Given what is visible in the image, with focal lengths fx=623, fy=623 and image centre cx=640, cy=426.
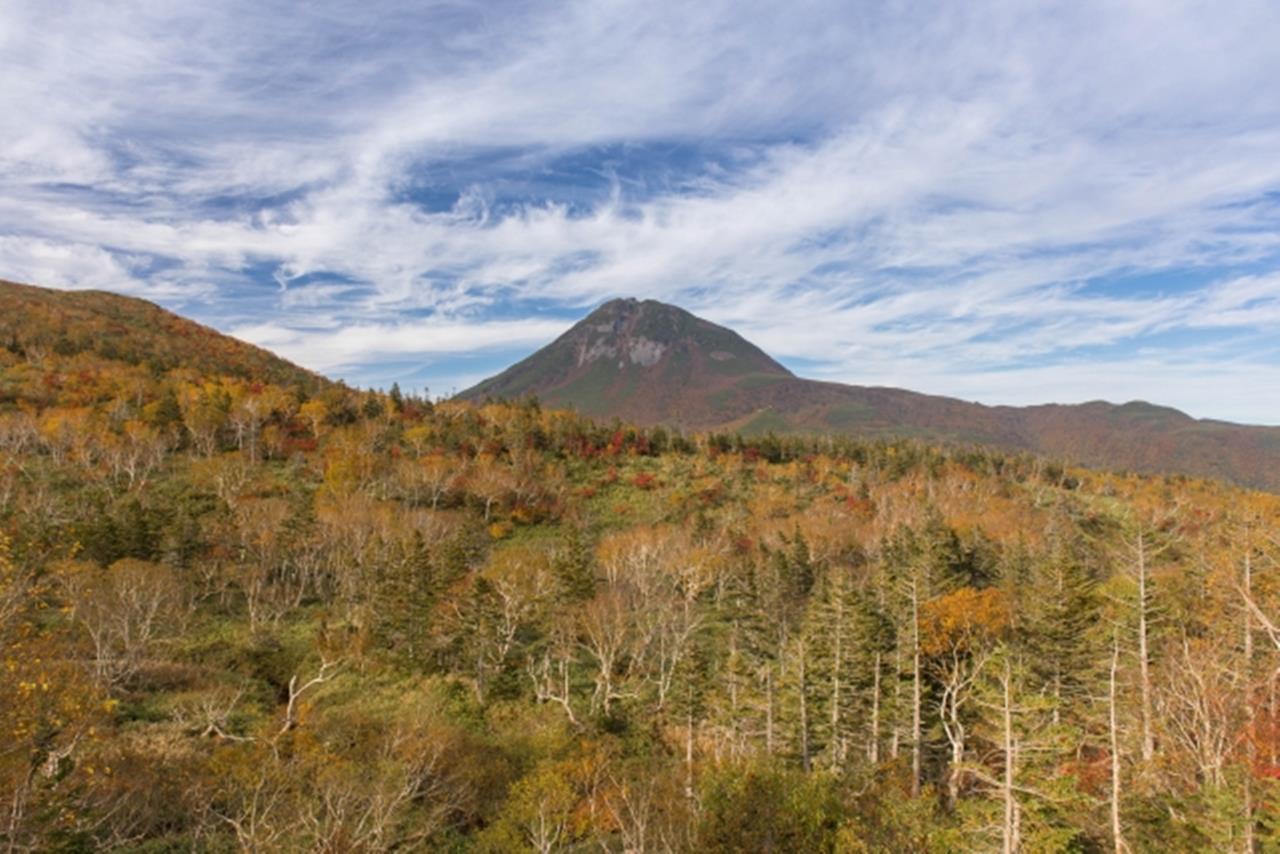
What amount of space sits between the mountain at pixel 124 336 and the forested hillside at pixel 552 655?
8.85 m

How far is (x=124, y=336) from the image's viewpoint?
13662cm

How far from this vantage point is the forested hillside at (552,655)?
69.6ft

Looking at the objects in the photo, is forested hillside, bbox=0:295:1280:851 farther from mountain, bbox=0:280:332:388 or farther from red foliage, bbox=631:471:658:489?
mountain, bbox=0:280:332:388

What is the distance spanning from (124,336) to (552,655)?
13961 centimetres

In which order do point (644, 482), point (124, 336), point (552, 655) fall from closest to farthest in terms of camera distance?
point (552, 655) → point (644, 482) → point (124, 336)

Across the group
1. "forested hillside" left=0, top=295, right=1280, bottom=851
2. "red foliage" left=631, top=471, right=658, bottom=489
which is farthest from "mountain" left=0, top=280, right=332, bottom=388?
"red foliage" left=631, top=471, right=658, bottom=489

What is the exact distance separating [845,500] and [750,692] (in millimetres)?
73755

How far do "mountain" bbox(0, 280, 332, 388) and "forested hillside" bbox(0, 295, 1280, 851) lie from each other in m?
8.85

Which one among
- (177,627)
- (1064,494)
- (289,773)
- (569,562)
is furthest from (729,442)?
(289,773)

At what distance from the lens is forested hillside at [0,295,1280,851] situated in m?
21.2

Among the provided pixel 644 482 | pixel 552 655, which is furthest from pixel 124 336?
pixel 552 655

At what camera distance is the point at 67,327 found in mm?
128125

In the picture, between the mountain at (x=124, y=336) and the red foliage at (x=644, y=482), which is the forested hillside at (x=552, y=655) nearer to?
the red foliage at (x=644, y=482)

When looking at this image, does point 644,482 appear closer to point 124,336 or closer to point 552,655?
point 552,655
